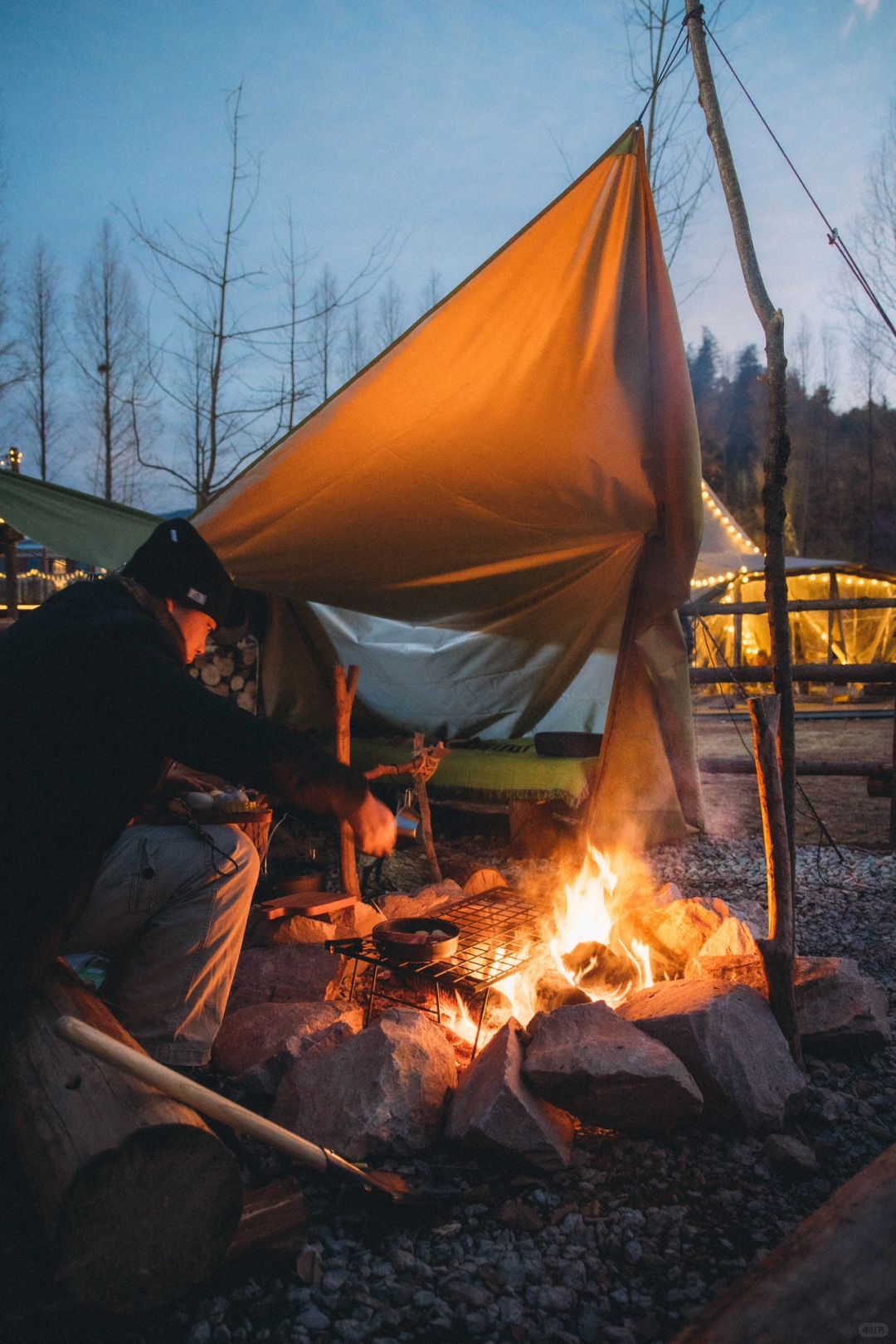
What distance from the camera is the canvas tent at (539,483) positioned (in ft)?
11.7

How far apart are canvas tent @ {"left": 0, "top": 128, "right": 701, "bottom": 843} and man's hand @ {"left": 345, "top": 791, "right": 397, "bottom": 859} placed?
234 centimetres

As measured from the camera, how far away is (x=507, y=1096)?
2.31 metres

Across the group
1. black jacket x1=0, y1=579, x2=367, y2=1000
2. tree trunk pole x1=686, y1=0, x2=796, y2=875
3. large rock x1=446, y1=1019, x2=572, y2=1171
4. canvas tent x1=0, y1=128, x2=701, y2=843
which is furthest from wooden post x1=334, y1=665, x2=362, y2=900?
black jacket x1=0, y1=579, x2=367, y2=1000

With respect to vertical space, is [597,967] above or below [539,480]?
below

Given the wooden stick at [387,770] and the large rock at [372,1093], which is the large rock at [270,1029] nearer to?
the large rock at [372,1093]

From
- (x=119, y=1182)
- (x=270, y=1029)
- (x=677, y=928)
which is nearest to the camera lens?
(x=119, y=1182)

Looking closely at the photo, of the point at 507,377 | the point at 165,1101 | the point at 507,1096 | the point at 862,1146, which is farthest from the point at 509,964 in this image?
the point at 507,377

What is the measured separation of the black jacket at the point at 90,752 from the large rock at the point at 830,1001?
1.76m

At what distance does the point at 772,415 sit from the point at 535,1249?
3.20 m

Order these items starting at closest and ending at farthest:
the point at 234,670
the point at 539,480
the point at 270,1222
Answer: the point at 270,1222 → the point at 539,480 → the point at 234,670

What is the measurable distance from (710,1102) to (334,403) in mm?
3196

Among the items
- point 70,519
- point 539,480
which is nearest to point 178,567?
point 539,480

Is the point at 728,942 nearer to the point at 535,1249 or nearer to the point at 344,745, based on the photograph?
the point at 535,1249

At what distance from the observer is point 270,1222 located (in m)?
1.92
